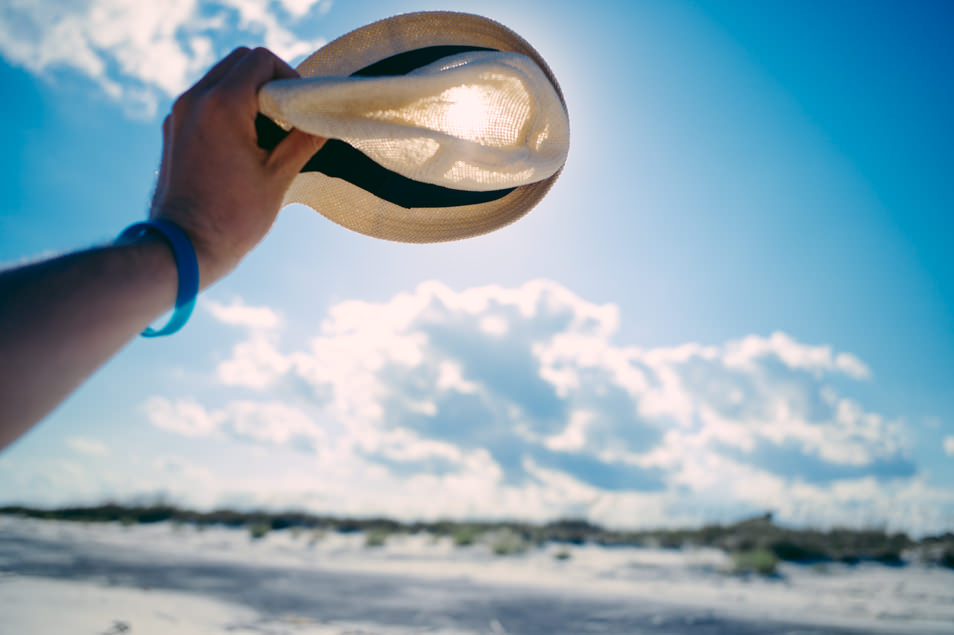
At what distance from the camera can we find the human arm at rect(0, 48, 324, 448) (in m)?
0.55

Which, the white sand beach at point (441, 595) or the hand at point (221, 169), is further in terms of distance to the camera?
the white sand beach at point (441, 595)

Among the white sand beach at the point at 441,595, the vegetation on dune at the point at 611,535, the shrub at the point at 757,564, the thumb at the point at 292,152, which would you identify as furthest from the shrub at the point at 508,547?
the thumb at the point at 292,152

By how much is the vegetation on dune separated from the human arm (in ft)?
26.9

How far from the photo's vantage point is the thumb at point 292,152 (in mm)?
961

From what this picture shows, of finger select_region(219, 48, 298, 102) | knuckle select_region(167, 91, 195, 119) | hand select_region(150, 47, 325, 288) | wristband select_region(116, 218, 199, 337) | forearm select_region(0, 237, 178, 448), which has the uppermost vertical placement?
finger select_region(219, 48, 298, 102)

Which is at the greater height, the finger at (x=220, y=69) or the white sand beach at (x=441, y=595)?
the finger at (x=220, y=69)

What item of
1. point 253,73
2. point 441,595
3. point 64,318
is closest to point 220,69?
point 253,73

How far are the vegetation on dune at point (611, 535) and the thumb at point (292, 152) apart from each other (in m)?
8.14

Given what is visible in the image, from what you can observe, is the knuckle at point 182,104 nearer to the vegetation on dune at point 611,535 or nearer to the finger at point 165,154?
the finger at point 165,154

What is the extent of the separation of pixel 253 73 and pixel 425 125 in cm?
35

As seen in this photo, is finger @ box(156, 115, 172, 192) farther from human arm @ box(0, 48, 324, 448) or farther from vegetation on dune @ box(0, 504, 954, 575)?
vegetation on dune @ box(0, 504, 954, 575)

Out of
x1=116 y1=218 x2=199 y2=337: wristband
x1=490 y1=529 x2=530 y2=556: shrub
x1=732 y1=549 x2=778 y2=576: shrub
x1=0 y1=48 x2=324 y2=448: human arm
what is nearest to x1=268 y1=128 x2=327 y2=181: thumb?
x1=0 y1=48 x2=324 y2=448: human arm

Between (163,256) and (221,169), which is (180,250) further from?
(221,169)

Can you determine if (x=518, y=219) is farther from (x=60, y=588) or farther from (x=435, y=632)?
(x=60, y=588)
